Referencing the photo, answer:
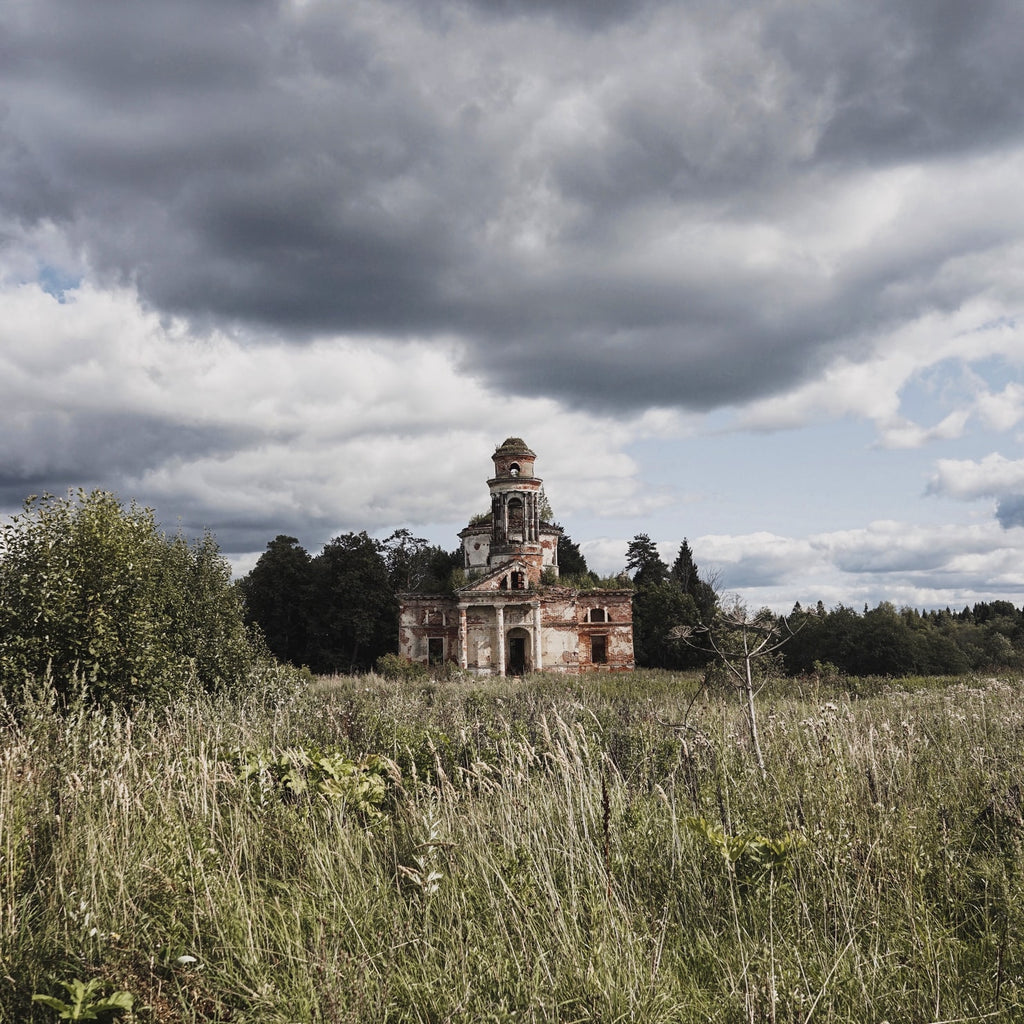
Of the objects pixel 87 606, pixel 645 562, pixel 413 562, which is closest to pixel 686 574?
→ pixel 645 562

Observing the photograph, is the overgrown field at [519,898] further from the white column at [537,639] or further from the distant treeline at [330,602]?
the distant treeline at [330,602]

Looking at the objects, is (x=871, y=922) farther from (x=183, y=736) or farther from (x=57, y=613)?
(x=57, y=613)

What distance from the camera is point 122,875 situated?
442 cm

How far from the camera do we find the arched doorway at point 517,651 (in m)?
39.3

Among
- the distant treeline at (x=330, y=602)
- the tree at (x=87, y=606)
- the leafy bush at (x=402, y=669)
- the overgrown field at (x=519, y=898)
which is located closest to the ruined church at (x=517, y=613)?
the leafy bush at (x=402, y=669)

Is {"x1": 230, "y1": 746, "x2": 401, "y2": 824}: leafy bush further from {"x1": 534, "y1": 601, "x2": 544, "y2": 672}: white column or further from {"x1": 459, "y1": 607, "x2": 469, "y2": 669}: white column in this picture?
{"x1": 534, "y1": 601, "x2": 544, "y2": 672}: white column

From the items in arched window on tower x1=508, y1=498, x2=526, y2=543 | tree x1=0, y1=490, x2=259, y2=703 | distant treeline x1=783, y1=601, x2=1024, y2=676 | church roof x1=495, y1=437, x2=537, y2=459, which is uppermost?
church roof x1=495, y1=437, x2=537, y2=459

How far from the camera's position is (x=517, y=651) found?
40719mm

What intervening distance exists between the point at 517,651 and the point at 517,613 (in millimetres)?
3280

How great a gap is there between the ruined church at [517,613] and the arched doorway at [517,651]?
5 centimetres

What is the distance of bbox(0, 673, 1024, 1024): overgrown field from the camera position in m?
3.47

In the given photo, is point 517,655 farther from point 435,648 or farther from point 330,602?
point 330,602

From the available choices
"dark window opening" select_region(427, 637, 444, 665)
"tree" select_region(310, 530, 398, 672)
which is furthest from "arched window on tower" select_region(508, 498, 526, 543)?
"tree" select_region(310, 530, 398, 672)

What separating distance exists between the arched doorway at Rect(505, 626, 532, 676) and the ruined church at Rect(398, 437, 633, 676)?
5 cm
